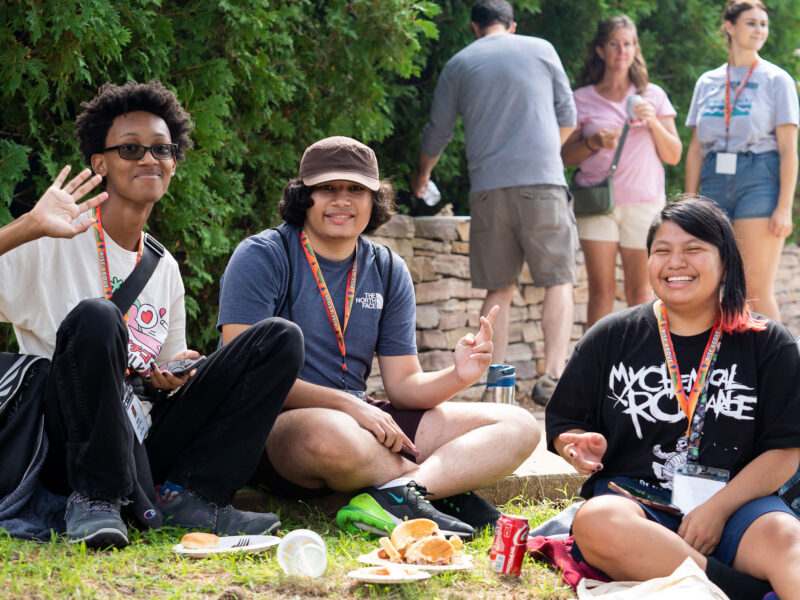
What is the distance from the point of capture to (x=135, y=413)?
3350 mm

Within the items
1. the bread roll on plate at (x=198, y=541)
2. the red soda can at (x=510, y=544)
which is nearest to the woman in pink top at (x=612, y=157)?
the red soda can at (x=510, y=544)

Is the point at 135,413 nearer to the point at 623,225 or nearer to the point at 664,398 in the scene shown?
the point at 664,398

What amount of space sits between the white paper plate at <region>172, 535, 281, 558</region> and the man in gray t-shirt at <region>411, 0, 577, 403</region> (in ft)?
10.4

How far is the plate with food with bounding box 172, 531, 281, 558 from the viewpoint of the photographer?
3.10 metres

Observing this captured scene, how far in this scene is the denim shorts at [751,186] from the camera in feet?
20.0

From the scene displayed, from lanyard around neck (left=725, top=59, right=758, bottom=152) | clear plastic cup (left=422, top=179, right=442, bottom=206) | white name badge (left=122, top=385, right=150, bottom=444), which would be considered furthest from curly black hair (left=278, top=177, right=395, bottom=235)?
lanyard around neck (left=725, top=59, right=758, bottom=152)

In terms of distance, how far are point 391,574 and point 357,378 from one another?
1.19 m

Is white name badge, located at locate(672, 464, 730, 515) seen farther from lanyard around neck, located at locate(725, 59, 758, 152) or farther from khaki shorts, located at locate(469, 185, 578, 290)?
lanyard around neck, located at locate(725, 59, 758, 152)

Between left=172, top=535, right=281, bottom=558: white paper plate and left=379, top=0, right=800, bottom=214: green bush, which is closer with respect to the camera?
left=172, top=535, right=281, bottom=558: white paper plate

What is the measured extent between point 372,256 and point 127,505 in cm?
142

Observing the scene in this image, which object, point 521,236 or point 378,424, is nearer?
point 378,424

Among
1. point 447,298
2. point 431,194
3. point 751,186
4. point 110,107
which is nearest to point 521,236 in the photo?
point 431,194

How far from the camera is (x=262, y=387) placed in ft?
11.2

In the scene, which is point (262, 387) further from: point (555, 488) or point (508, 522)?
point (555, 488)
